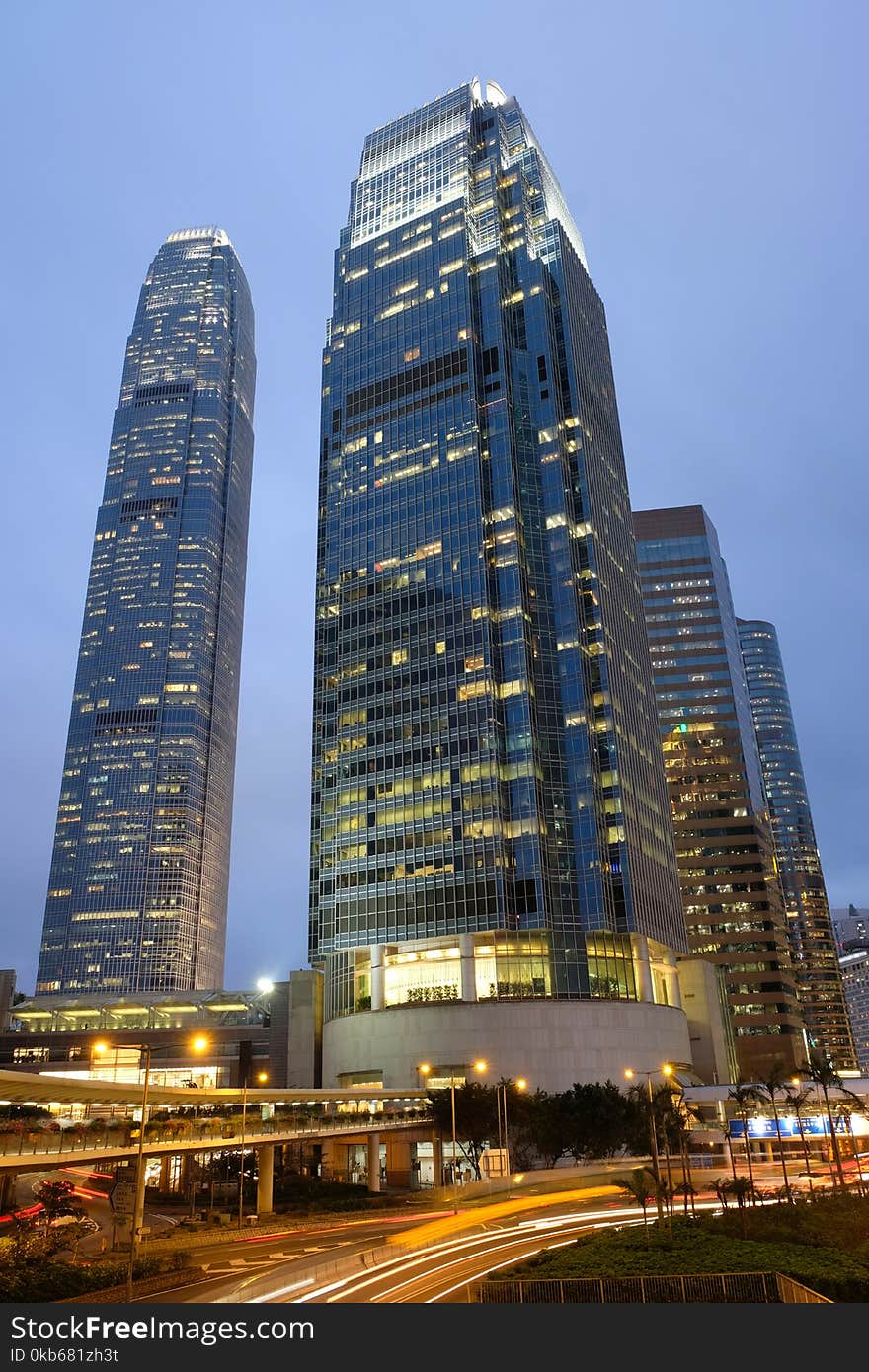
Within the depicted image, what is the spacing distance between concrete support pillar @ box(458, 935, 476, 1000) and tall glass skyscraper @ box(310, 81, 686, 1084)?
274mm

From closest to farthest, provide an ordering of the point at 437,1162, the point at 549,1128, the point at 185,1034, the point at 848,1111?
the point at 437,1162 < the point at 549,1128 < the point at 848,1111 < the point at 185,1034

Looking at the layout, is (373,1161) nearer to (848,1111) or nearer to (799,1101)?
(799,1101)

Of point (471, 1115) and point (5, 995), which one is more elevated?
point (5, 995)

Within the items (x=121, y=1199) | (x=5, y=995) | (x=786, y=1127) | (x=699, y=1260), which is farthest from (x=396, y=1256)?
(x=5, y=995)

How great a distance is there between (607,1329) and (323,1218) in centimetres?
5479

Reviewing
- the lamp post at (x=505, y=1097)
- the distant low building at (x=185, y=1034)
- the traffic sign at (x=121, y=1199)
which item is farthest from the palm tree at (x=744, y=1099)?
the distant low building at (x=185, y=1034)

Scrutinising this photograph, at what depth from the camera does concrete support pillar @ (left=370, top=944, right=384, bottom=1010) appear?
126 metres

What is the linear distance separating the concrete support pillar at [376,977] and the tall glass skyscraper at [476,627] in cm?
29

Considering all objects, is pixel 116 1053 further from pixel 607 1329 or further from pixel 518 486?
pixel 607 1329

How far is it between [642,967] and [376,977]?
1382 inches

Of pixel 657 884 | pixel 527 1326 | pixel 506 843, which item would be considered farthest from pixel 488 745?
pixel 527 1326

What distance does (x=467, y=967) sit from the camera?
12125 cm

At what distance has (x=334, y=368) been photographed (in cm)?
16975

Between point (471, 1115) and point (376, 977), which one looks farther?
point (376, 977)
